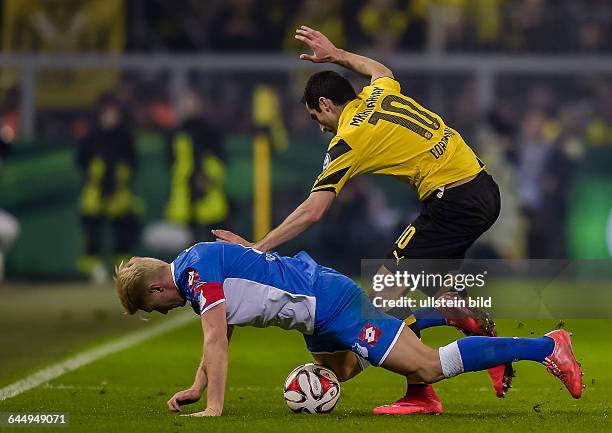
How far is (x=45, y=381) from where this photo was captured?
890 cm

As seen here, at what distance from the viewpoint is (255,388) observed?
8.66 meters

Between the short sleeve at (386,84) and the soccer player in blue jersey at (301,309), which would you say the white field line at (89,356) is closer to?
the soccer player in blue jersey at (301,309)

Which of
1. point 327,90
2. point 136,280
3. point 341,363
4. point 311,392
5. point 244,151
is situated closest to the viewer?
point 136,280

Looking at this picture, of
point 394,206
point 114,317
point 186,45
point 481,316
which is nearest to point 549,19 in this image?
point 394,206

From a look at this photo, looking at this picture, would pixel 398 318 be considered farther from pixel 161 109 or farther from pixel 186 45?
pixel 186 45

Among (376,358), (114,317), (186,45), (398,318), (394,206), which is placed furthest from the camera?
(186,45)

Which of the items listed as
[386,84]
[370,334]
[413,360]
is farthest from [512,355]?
[386,84]

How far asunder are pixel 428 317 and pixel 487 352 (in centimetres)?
88

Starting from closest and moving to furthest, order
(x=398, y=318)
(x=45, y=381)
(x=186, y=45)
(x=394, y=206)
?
(x=398, y=318)
(x=45, y=381)
(x=394, y=206)
(x=186, y=45)

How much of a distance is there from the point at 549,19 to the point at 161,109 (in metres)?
5.99

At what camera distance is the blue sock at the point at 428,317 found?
781cm

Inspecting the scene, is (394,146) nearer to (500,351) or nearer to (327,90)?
(327,90)

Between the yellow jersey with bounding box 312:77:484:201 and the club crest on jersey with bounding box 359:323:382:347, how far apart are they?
3.22 ft

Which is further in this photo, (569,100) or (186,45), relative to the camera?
(186,45)
